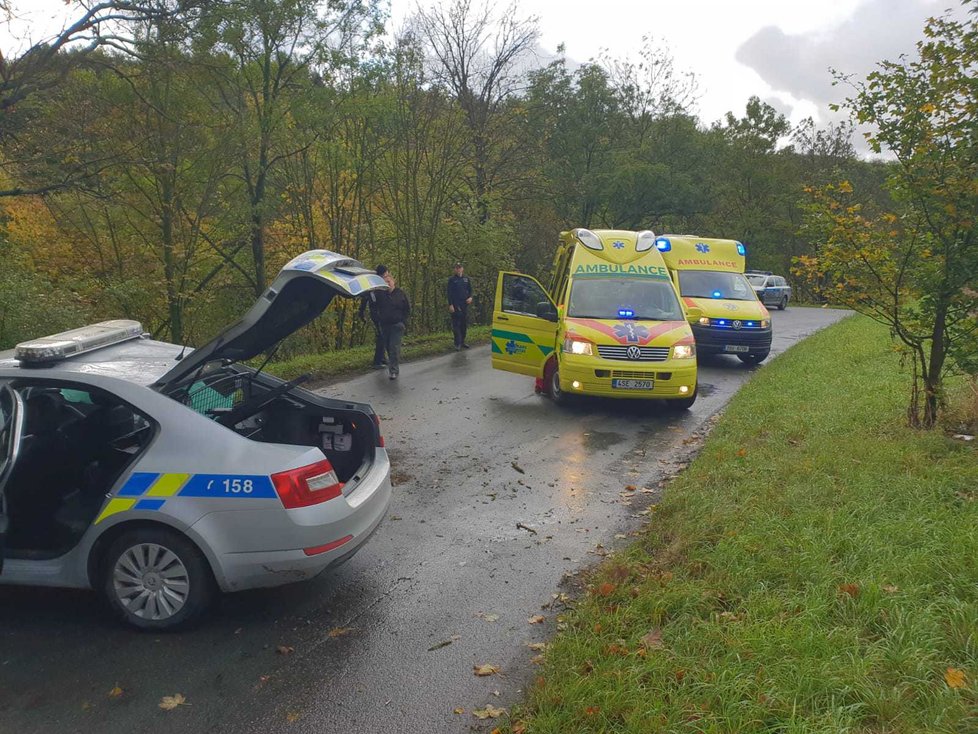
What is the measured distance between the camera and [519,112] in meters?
25.4

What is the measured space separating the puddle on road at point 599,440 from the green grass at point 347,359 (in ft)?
16.1

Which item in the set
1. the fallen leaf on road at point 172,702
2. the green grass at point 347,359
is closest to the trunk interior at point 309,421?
the fallen leaf on road at point 172,702

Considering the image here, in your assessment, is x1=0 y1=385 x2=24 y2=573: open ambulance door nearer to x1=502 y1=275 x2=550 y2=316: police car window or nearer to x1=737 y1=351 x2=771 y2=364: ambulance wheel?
x1=502 y1=275 x2=550 y2=316: police car window

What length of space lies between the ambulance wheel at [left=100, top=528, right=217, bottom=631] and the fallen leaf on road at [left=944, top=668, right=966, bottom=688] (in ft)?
11.8

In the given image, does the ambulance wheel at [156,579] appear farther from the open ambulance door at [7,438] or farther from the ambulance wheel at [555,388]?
the ambulance wheel at [555,388]

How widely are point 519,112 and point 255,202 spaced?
11.8 m

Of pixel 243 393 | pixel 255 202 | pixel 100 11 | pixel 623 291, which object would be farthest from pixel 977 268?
pixel 255 202

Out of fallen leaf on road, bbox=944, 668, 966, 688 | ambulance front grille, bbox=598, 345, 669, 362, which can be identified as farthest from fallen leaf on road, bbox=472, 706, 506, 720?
ambulance front grille, bbox=598, 345, 669, 362

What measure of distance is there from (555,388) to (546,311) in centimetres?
115

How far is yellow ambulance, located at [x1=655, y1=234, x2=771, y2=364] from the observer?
586 inches

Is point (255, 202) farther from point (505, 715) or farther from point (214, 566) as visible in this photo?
point (505, 715)

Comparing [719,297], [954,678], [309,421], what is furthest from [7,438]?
[719,297]

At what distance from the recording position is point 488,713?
3.40 m

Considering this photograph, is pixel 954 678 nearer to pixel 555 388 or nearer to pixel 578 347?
pixel 578 347
